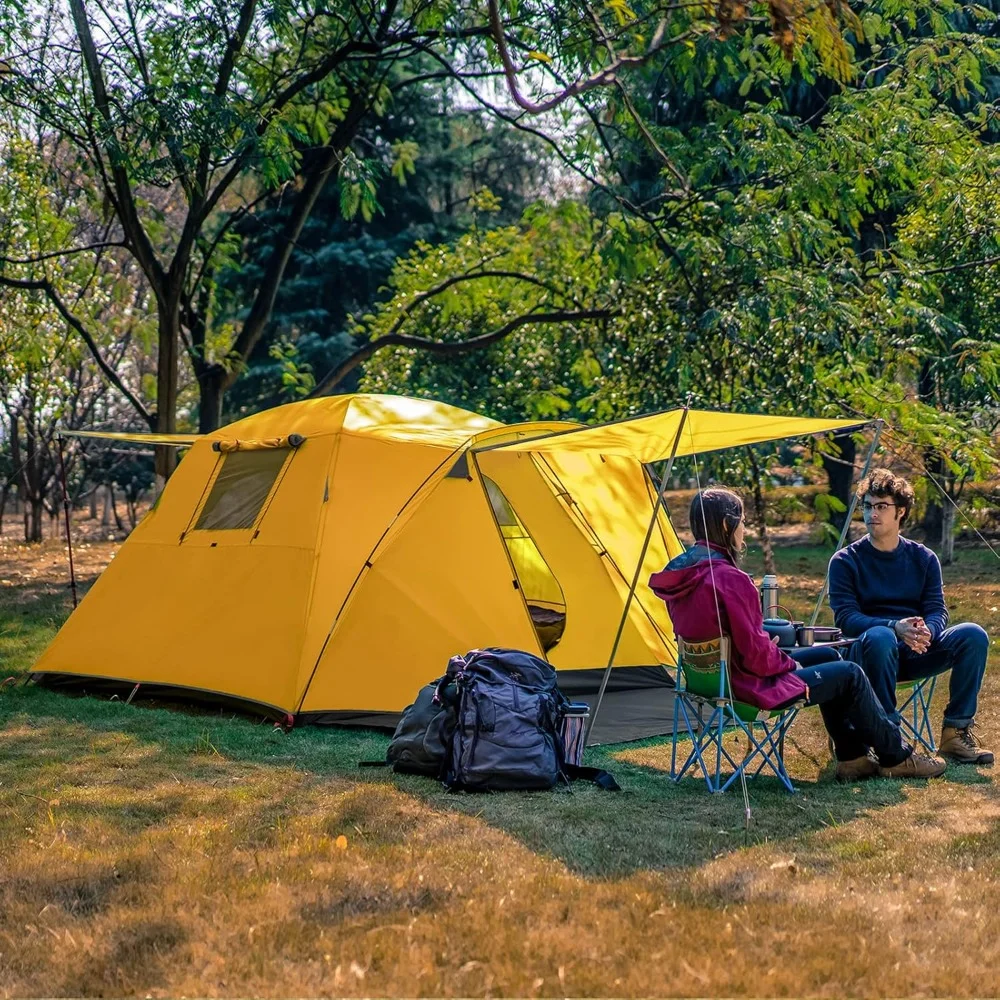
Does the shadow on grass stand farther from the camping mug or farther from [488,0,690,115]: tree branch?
[488,0,690,115]: tree branch

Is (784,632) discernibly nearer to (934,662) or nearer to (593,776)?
(934,662)

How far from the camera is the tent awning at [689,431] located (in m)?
6.23

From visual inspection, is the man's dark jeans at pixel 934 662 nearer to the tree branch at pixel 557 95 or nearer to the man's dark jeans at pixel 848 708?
the man's dark jeans at pixel 848 708

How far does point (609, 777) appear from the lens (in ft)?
18.3

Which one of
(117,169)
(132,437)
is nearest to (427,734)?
(132,437)

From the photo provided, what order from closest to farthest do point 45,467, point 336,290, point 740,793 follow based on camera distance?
point 740,793
point 45,467
point 336,290

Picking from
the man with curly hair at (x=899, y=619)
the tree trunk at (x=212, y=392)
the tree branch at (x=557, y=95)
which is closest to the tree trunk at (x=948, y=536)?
the tree branch at (x=557, y=95)

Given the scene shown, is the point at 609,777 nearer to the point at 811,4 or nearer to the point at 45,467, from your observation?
the point at 811,4

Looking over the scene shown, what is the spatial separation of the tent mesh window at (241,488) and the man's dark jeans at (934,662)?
12.1 ft

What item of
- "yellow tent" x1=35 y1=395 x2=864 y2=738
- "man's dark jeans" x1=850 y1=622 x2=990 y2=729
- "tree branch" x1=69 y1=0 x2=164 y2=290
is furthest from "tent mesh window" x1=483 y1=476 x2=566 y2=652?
"tree branch" x1=69 y1=0 x2=164 y2=290

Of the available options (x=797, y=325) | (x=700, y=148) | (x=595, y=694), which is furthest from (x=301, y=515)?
(x=700, y=148)

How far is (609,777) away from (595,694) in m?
2.13

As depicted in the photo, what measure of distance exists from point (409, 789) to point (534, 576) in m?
2.71

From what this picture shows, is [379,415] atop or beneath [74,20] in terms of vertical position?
beneath
